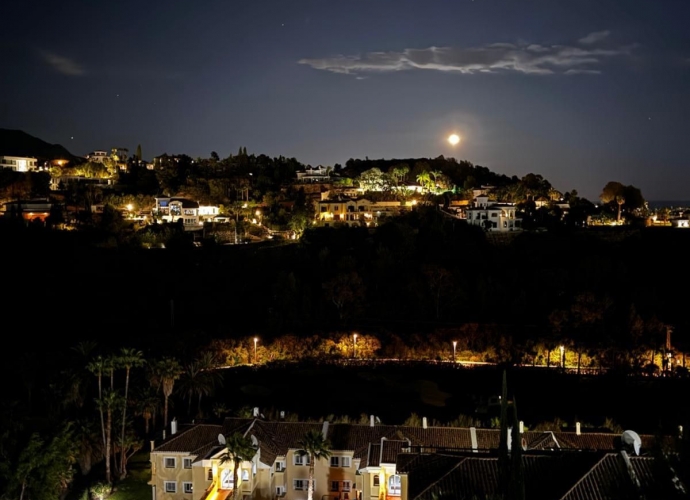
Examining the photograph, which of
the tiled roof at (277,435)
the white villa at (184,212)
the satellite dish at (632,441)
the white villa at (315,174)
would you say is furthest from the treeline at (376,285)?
the white villa at (315,174)

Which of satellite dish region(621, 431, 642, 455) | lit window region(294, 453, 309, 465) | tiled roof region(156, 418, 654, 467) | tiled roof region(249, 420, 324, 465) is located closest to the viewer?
satellite dish region(621, 431, 642, 455)

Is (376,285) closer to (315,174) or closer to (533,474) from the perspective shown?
(533,474)

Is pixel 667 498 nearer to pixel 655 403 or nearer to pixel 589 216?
pixel 655 403

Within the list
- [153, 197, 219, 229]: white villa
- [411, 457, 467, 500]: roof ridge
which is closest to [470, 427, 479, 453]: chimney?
[411, 457, 467, 500]: roof ridge

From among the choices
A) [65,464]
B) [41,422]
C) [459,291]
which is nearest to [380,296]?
[459,291]

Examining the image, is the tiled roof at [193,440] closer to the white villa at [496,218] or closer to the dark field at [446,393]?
the dark field at [446,393]

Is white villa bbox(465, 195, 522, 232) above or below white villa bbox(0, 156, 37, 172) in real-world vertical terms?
below

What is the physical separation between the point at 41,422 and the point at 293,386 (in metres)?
15.5

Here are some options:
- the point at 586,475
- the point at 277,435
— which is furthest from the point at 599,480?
the point at 277,435

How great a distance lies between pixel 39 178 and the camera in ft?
267

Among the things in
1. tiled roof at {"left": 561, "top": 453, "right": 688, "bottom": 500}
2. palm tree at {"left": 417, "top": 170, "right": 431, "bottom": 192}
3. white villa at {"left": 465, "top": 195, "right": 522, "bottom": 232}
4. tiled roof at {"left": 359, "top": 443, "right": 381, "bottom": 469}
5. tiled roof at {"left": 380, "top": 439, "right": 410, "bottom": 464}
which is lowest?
tiled roof at {"left": 359, "top": 443, "right": 381, "bottom": 469}

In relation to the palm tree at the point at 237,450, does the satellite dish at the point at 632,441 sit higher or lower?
higher

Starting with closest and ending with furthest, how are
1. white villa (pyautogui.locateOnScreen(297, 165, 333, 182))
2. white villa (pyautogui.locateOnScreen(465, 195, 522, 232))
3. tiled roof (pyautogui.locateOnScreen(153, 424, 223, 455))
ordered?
tiled roof (pyautogui.locateOnScreen(153, 424, 223, 455))
white villa (pyautogui.locateOnScreen(465, 195, 522, 232))
white villa (pyautogui.locateOnScreen(297, 165, 333, 182))

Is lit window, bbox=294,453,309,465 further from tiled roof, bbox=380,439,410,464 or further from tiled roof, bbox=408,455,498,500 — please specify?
tiled roof, bbox=408,455,498,500
